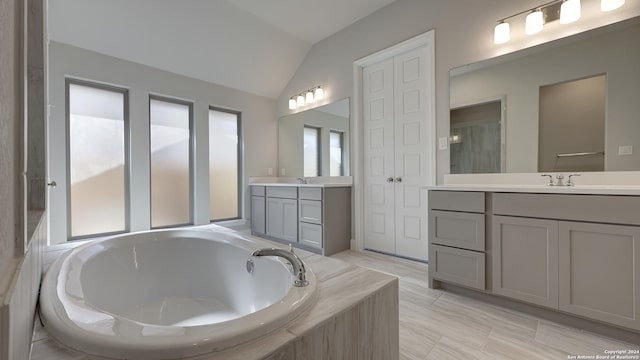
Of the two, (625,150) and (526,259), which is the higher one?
(625,150)

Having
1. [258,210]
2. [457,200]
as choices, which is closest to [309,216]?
[258,210]

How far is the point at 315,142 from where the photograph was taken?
3.69m

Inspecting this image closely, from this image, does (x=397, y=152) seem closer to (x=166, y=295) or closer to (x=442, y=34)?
(x=442, y=34)

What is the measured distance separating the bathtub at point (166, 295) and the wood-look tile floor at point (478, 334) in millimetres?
870

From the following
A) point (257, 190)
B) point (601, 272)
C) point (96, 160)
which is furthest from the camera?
point (257, 190)

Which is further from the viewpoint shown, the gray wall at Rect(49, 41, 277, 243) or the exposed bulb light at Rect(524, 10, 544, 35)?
the gray wall at Rect(49, 41, 277, 243)

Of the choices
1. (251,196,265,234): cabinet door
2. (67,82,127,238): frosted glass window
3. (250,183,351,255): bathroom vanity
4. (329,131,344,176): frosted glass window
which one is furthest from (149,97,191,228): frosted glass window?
(329,131,344,176): frosted glass window

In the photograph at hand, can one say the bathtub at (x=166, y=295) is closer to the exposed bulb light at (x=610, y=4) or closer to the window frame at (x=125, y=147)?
the window frame at (x=125, y=147)

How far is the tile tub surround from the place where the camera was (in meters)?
0.68

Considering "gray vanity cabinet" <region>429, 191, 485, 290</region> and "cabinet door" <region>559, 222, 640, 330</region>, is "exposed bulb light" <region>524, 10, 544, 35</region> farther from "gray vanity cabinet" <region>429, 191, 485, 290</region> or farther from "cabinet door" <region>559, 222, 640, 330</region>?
"cabinet door" <region>559, 222, 640, 330</region>

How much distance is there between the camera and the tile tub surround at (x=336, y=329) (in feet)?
2.24

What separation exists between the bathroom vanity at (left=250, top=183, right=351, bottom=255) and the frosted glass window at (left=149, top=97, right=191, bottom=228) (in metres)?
1.01

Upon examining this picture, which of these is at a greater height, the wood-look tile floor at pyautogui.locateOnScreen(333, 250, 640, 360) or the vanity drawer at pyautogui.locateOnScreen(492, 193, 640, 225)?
the vanity drawer at pyautogui.locateOnScreen(492, 193, 640, 225)

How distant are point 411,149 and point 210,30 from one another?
2571 millimetres
